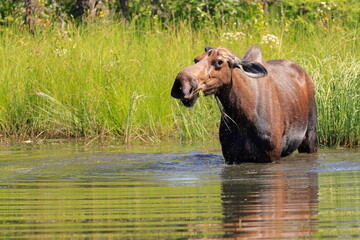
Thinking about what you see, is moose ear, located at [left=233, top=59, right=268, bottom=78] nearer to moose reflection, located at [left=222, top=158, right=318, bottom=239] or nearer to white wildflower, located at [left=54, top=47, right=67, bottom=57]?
moose reflection, located at [left=222, top=158, right=318, bottom=239]

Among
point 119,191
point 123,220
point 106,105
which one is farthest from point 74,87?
point 123,220

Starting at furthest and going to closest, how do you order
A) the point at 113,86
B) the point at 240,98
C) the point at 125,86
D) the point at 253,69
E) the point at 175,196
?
1. the point at 125,86
2. the point at 113,86
3. the point at 240,98
4. the point at 253,69
5. the point at 175,196

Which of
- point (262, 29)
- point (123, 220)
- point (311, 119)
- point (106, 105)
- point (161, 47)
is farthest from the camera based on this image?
point (262, 29)

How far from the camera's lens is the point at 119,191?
7.14 metres

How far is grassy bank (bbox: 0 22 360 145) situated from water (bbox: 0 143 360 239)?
158 cm

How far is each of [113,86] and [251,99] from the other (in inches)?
171

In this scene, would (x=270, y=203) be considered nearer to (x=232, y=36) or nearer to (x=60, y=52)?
(x=60, y=52)

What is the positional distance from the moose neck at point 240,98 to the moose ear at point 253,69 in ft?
0.58

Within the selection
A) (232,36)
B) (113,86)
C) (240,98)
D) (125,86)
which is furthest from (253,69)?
(232,36)

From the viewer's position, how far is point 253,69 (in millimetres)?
8305

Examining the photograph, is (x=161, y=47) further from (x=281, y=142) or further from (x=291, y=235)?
(x=291, y=235)

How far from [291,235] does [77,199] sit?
7.70ft

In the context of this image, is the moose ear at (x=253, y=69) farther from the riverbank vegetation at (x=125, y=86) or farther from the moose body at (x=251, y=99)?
the riverbank vegetation at (x=125, y=86)

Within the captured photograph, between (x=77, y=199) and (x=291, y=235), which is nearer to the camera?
(x=291, y=235)
